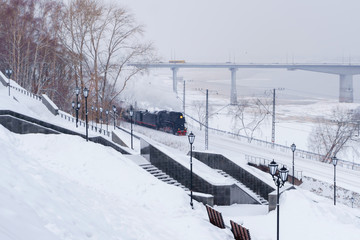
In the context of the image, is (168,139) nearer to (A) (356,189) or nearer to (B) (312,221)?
(A) (356,189)

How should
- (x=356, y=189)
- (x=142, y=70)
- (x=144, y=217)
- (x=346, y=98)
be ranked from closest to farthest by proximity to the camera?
(x=144, y=217)
(x=356, y=189)
(x=142, y=70)
(x=346, y=98)

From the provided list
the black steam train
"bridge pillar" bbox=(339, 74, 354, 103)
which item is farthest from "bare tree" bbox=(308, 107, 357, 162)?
"bridge pillar" bbox=(339, 74, 354, 103)

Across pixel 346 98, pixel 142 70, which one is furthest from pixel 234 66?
pixel 142 70

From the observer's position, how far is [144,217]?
11938 millimetres

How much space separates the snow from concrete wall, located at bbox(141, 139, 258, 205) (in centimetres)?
49

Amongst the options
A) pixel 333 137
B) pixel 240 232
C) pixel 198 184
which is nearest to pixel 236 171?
pixel 198 184

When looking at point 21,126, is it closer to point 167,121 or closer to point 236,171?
point 236,171

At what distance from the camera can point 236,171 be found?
68.4 ft

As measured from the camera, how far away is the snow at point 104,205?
8203 millimetres

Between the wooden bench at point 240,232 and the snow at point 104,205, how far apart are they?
26 cm

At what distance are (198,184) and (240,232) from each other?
580cm

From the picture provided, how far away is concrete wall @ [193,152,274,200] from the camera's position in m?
19.5

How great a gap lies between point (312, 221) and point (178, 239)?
599 centimetres

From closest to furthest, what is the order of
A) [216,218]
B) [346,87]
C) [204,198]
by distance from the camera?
[216,218], [204,198], [346,87]
